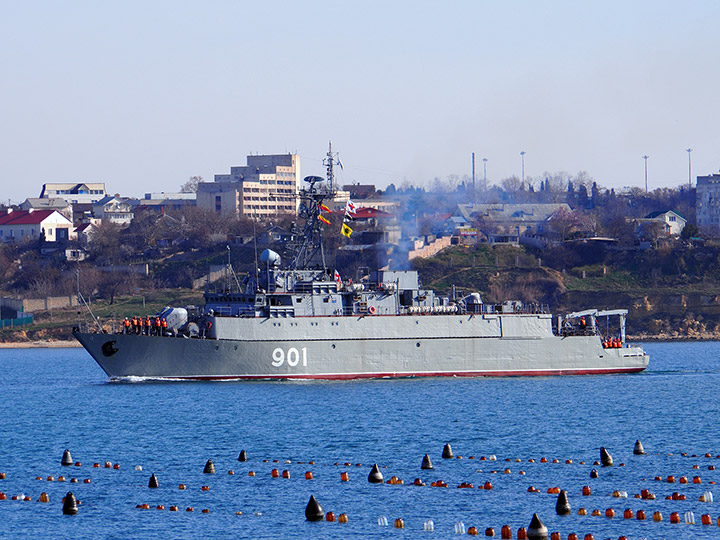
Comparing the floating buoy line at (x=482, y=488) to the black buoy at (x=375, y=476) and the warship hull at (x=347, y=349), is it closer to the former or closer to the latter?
the black buoy at (x=375, y=476)

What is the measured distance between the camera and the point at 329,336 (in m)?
63.2

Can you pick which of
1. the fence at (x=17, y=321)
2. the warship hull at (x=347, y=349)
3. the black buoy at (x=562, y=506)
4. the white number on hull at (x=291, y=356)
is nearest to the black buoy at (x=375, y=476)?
the black buoy at (x=562, y=506)

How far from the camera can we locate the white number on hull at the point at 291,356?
62469 millimetres

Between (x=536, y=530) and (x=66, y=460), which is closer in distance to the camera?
(x=536, y=530)

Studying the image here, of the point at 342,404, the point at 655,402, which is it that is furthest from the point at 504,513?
the point at 655,402

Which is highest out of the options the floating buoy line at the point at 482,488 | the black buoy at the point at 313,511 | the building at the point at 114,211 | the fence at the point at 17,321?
the building at the point at 114,211

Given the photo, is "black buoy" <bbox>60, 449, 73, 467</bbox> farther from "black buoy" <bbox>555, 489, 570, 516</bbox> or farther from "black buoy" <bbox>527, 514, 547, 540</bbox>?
"black buoy" <bbox>527, 514, 547, 540</bbox>

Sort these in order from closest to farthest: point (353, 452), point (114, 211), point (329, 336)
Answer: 1. point (353, 452)
2. point (329, 336)
3. point (114, 211)

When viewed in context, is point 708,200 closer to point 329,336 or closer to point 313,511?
point 329,336

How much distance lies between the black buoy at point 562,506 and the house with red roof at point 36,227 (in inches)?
5360

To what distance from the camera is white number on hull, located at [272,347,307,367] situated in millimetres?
62469

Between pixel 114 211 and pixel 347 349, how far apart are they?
126 metres

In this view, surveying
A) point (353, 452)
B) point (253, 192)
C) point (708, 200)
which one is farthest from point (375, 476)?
point (253, 192)

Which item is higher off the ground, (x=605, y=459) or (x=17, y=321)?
(x=17, y=321)
